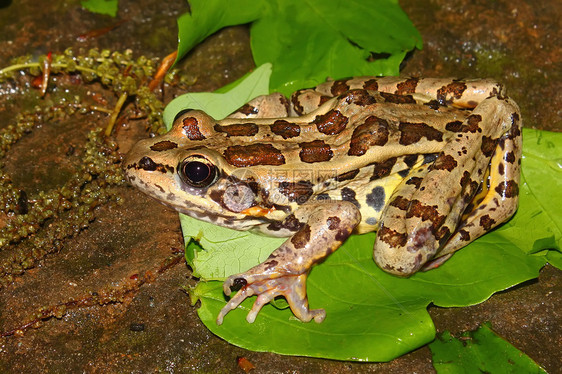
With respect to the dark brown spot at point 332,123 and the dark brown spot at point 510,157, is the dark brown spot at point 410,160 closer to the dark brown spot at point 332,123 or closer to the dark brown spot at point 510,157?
the dark brown spot at point 332,123

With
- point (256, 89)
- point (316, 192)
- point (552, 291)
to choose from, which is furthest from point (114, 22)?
point (552, 291)

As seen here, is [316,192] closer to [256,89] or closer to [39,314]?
[256,89]

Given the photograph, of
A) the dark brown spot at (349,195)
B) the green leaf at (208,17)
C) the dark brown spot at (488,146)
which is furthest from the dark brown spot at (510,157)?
the green leaf at (208,17)

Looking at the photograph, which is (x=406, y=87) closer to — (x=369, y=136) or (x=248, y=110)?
(x=369, y=136)

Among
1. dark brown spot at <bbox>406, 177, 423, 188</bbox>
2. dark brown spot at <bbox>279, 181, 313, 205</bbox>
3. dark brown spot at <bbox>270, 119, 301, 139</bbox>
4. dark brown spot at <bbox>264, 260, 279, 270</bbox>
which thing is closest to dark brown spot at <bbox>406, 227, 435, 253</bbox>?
dark brown spot at <bbox>406, 177, 423, 188</bbox>

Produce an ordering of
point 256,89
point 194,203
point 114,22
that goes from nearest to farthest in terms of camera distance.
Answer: point 194,203 → point 256,89 → point 114,22
